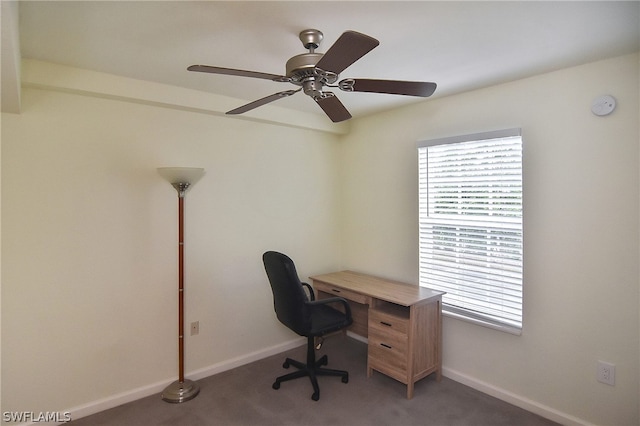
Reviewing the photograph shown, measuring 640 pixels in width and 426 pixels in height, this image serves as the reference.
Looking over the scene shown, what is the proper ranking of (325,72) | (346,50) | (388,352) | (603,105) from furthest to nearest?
1. (388,352)
2. (603,105)
3. (325,72)
4. (346,50)

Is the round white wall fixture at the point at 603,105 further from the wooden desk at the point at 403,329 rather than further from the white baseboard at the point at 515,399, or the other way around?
the white baseboard at the point at 515,399

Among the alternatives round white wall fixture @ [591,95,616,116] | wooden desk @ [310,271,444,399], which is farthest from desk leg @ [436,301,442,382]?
round white wall fixture @ [591,95,616,116]

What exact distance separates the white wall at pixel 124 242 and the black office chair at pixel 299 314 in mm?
614

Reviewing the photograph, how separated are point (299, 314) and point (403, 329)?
80 cm

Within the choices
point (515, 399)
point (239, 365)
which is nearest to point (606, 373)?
point (515, 399)

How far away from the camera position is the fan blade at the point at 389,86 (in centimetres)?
Result: 168

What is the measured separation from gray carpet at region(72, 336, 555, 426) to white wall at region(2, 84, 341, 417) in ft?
0.79

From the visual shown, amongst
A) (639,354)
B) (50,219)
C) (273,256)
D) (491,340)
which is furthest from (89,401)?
(639,354)

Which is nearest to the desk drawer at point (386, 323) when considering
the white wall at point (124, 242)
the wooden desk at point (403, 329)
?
the wooden desk at point (403, 329)

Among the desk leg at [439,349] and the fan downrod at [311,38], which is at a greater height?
the fan downrod at [311,38]

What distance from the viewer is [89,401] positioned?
2.44 meters

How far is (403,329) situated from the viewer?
2631 millimetres

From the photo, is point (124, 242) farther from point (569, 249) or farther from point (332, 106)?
point (569, 249)

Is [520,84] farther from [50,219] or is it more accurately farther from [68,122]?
[50,219]
